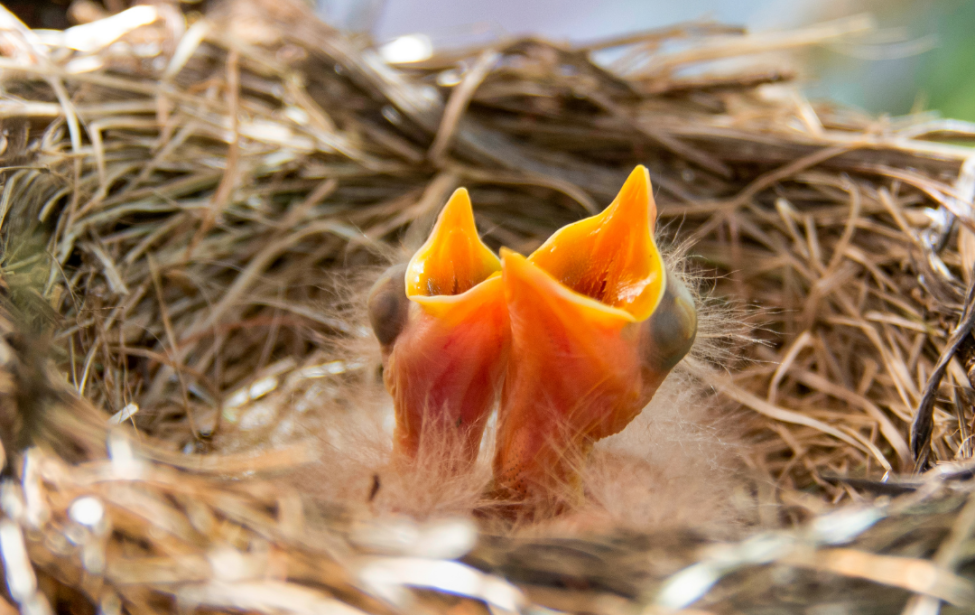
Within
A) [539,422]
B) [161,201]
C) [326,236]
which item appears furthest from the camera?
[326,236]

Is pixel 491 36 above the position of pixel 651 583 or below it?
above

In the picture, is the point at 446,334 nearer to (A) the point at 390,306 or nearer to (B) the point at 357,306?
(A) the point at 390,306

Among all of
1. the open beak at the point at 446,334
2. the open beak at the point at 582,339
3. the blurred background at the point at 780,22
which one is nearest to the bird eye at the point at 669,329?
the open beak at the point at 582,339

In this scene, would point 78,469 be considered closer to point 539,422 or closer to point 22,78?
point 539,422

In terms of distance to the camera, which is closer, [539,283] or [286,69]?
[539,283]

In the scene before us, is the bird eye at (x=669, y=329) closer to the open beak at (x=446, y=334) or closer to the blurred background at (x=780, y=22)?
the open beak at (x=446, y=334)

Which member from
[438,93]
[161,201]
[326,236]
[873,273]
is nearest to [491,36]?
[438,93]

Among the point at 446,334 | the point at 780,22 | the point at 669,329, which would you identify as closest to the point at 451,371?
the point at 446,334

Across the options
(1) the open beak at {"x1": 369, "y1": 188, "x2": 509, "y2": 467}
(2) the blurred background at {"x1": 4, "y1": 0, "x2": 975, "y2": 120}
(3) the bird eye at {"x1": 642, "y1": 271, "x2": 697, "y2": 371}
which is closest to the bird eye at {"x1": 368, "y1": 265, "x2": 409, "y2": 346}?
(1) the open beak at {"x1": 369, "y1": 188, "x2": 509, "y2": 467}

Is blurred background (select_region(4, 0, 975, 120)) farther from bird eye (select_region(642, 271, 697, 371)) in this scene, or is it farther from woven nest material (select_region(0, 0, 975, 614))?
bird eye (select_region(642, 271, 697, 371))
